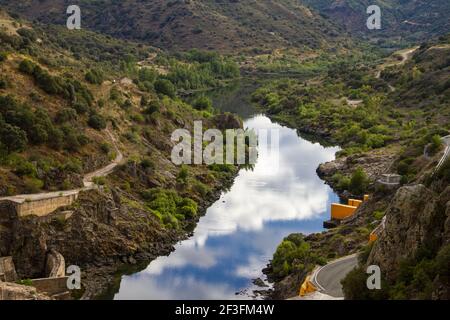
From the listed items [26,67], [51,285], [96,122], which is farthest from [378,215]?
[26,67]

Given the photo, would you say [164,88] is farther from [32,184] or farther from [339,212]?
[32,184]

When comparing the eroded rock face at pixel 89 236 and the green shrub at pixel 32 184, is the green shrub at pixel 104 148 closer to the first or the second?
the eroded rock face at pixel 89 236

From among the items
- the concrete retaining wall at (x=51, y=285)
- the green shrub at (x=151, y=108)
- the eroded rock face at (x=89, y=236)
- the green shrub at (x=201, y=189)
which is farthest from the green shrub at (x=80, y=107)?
the concrete retaining wall at (x=51, y=285)

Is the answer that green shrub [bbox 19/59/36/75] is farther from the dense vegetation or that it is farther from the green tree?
the dense vegetation
